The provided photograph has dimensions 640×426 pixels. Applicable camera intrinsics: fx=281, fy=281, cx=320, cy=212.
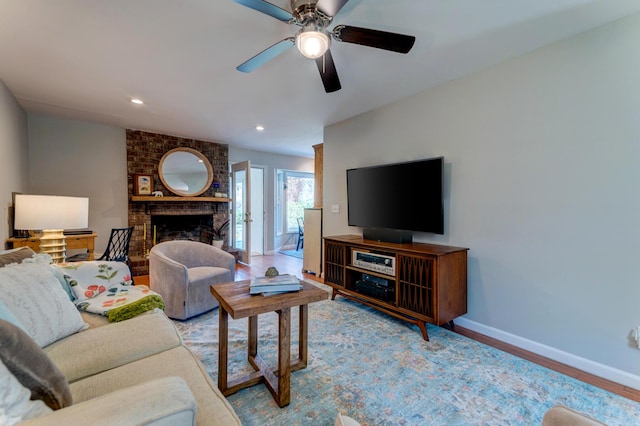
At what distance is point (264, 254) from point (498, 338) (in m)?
4.78

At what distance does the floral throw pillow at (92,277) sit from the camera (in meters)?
1.82

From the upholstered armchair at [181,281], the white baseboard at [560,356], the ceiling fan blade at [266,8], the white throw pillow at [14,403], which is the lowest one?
the white baseboard at [560,356]

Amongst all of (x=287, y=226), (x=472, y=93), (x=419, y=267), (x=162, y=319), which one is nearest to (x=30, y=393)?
(x=162, y=319)

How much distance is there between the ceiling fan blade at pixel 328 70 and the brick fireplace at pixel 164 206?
378cm

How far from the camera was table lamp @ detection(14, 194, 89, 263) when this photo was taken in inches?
96.0

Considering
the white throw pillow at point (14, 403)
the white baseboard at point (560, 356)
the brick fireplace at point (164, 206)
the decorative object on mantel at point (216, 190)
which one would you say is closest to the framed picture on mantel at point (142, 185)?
the brick fireplace at point (164, 206)

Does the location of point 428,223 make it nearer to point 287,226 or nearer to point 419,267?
point 419,267

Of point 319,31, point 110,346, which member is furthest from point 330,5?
point 110,346

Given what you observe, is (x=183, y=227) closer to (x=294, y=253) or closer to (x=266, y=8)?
(x=294, y=253)

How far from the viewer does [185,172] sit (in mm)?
5062

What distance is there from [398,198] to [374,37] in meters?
1.63

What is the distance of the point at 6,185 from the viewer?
2771 millimetres

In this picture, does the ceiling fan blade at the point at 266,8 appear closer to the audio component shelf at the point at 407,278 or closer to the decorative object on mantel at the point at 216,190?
the audio component shelf at the point at 407,278

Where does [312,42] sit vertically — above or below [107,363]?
above
